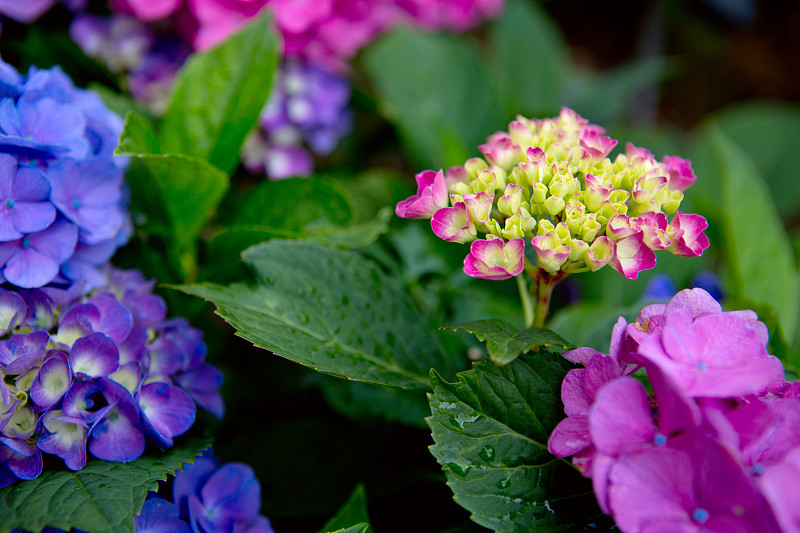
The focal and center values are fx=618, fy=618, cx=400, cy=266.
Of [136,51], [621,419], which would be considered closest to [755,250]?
[621,419]

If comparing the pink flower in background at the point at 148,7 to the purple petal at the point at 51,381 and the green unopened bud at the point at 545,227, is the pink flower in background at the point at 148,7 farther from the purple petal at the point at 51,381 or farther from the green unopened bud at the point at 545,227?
the green unopened bud at the point at 545,227

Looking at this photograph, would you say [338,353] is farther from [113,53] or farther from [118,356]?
[113,53]

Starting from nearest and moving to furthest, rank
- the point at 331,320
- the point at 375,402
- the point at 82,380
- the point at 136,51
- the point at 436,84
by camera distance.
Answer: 1. the point at 82,380
2. the point at 331,320
3. the point at 375,402
4. the point at 136,51
5. the point at 436,84

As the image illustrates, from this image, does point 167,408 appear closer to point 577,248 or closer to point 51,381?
point 51,381

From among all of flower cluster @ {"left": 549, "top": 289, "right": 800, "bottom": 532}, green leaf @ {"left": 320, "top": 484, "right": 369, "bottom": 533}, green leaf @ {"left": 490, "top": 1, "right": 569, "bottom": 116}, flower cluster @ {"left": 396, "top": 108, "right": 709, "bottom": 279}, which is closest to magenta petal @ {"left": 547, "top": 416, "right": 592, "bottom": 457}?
flower cluster @ {"left": 549, "top": 289, "right": 800, "bottom": 532}

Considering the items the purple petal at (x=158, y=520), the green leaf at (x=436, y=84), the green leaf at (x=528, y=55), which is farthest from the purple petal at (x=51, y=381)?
the green leaf at (x=528, y=55)

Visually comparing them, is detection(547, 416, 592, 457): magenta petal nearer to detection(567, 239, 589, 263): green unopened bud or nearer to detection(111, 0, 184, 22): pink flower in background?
detection(567, 239, 589, 263): green unopened bud
